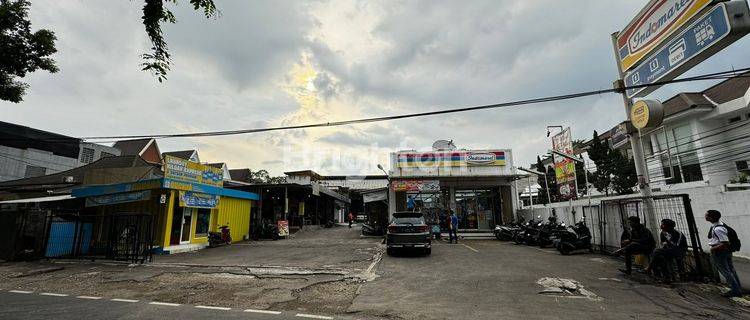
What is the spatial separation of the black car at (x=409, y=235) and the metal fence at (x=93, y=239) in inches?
347

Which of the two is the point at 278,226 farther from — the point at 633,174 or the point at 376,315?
the point at 633,174

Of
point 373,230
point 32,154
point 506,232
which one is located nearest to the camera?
point 506,232

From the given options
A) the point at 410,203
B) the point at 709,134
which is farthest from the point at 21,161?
the point at 709,134

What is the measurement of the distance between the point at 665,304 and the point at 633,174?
18361 millimetres

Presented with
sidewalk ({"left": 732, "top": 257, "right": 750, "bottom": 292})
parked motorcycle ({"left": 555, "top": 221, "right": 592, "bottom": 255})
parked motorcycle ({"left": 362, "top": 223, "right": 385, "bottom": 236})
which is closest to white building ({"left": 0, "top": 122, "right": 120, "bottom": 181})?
parked motorcycle ({"left": 362, "top": 223, "right": 385, "bottom": 236})

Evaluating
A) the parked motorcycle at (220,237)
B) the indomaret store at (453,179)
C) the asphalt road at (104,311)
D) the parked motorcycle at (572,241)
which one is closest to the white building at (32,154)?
the parked motorcycle at (220,237)

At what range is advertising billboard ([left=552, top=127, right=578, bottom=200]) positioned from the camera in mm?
15359

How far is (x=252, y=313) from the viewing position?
5.57 meters

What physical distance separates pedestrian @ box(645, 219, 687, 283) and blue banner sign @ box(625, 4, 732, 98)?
11.7 feet

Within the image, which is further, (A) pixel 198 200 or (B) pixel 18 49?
(A) pixel 198 200

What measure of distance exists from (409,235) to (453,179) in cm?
1046

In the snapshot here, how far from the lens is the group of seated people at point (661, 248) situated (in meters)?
7.45

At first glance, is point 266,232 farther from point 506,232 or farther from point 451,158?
point 506,232

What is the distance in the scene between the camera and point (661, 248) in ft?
24.9
